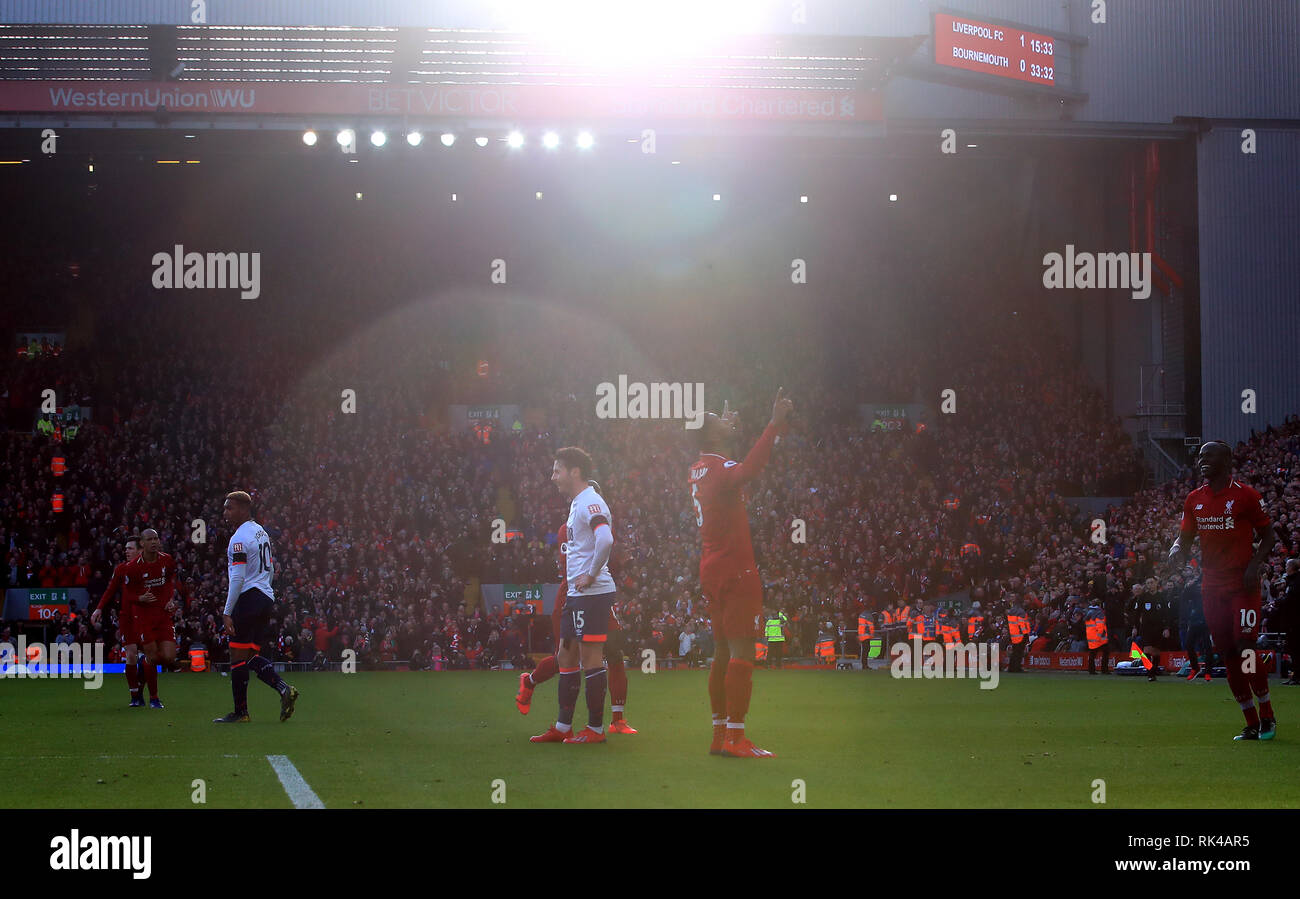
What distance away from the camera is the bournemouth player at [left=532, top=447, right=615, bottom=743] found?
1048cm

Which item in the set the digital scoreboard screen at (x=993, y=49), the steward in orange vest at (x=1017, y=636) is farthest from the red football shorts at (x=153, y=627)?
the digital scoreboard screen at (x=993, y=49)

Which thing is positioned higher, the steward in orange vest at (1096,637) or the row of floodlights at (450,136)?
the row of floodlights at (450,136)

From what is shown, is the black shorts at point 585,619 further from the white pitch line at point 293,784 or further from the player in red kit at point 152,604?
the player in red kit at point 152,604

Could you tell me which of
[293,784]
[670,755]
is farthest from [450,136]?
[293,784]

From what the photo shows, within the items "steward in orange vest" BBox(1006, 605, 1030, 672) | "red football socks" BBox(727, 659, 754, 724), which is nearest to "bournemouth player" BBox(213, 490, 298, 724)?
"red football socks" BBox(727, 659, 754, 724)

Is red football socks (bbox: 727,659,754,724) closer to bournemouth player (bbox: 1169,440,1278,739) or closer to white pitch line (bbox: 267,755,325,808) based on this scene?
white pitch line (bbox: 267,755,325,808)

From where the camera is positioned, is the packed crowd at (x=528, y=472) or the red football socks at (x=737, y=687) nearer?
the red football socks at (x=737, y=687)

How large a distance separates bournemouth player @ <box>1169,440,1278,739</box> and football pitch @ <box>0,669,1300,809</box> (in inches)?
18.4

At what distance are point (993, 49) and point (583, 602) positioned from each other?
98.1 feet

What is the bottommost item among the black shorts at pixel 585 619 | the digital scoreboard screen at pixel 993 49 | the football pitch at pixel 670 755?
the football pitch at pixel 670 755

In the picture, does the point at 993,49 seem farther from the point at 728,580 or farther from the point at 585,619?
the point at 728,580

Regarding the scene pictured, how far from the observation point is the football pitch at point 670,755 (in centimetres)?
720

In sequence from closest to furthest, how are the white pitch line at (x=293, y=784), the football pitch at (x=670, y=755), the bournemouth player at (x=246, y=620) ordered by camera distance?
1. the white pitch line at (x=293, y=784)
2. the football pitch at (x=670, y=755)
3. the bournemouth player at (x=246, y=620)
